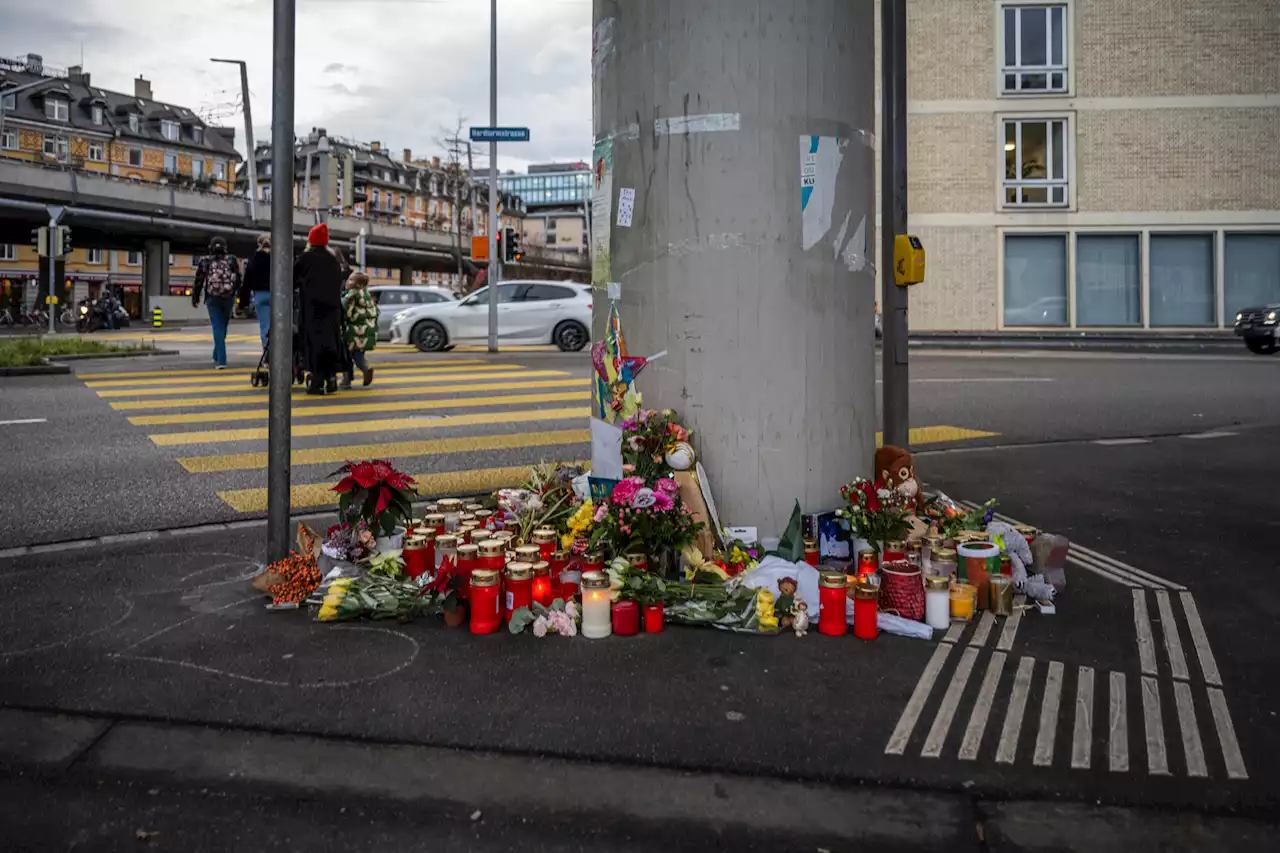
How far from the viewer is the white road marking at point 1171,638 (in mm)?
3375

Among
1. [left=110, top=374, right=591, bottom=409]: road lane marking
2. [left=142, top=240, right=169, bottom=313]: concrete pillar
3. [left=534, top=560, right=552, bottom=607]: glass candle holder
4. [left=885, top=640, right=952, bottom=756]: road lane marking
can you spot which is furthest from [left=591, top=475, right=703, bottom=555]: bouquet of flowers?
[left=142, top=240, right=169, bottom=313]: concrete pillar

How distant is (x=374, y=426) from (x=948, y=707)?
702 centimetres

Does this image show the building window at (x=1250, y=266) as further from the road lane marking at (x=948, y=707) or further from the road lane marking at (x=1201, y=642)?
the road lane marking at (x=948, y=707)

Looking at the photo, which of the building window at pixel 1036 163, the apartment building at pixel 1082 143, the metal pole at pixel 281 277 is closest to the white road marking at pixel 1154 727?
the metal pole at pixel 281 277

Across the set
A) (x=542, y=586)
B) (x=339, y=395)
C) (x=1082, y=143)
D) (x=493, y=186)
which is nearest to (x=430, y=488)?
(x=542, y=586)

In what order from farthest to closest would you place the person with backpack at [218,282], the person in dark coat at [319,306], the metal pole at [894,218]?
Result: 1. the person with backpack at [218,282]
2. the person in dark coat at [319,306]
3. the metal pole at [894,218]

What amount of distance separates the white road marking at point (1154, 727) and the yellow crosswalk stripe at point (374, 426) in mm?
6957

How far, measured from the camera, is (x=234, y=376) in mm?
13797

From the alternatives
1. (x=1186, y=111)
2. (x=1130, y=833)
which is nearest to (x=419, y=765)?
(x=1130, y=833)

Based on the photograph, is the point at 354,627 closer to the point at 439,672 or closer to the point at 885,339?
the point at 439,672

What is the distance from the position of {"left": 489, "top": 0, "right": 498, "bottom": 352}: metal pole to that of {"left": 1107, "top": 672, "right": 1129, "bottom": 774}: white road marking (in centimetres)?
1733

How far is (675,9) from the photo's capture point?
429 centimetres

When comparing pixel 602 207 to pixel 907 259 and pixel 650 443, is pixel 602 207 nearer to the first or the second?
pixel 650 443

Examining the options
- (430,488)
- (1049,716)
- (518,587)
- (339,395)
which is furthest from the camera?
(339,395)
